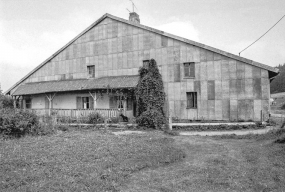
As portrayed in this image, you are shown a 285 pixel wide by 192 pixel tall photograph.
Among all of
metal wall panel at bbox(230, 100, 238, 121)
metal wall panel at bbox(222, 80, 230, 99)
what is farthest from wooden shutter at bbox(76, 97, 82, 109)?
metal wall panel at bbox(230, 100, 238, 121)

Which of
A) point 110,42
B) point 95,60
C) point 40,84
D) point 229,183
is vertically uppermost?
point 110,42

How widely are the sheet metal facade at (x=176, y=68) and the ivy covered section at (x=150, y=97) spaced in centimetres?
343

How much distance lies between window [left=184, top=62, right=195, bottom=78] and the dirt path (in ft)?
38.8

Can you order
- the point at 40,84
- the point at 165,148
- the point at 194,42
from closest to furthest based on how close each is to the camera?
the point at 165,148 < the point at 194,42 < the point at 40,84

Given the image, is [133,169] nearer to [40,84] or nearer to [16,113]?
[16,113]

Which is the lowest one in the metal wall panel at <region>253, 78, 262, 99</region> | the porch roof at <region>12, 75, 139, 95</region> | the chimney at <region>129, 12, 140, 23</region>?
the metal wall panel at <region>253, 78, 262, 99</region>

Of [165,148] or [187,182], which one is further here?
[165,148]

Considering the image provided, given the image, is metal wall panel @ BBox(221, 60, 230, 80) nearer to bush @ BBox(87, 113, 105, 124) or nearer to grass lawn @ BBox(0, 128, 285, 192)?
grass lawn @ BBox(0, 128, 285, 192)

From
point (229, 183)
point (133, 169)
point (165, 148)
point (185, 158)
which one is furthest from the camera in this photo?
point (165, 148)

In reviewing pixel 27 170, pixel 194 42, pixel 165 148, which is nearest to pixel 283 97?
pixel 194 42

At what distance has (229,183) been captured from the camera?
5.75 metres

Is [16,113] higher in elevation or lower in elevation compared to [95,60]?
lower

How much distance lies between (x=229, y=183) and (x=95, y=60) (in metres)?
20.6

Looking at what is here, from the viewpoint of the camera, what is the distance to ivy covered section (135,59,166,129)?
16266 mm
